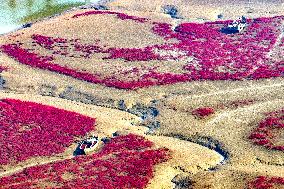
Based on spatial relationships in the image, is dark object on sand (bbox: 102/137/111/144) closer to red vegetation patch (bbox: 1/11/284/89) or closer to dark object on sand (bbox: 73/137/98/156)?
dark object on sand (bbox: 73/137/98/156)

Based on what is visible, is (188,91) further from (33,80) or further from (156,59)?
(33,80)

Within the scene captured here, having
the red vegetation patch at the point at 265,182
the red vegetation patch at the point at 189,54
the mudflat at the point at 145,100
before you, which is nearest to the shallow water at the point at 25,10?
the mudflat at the point at 145,100

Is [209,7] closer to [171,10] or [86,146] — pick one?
[171,10]

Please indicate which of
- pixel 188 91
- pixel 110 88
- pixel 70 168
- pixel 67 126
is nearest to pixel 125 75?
pixel 110 88

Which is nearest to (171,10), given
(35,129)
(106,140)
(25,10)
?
(25,10)

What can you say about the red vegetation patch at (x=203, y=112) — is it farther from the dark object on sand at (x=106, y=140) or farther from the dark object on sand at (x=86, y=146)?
the dark object on sand at (x=86, y=146)
